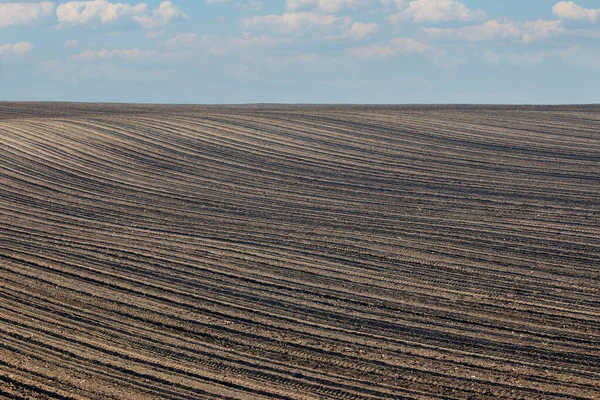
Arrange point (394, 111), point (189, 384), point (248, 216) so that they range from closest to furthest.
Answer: point (189, 384) < point (248, 216) < point (394, 111)

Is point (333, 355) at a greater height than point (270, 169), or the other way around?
point (270, 169)

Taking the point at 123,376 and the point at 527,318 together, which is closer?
the point at 123,376

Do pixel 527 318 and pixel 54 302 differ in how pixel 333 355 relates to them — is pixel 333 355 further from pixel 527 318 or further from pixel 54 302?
pixel 54 302

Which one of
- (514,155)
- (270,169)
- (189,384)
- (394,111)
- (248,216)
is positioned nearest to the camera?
(189,384)

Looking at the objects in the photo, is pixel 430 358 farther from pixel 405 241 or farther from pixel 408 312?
pixel 405 241

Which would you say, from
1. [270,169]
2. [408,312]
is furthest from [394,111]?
[408,312]


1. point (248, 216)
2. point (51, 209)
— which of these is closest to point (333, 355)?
point (248, 216)
